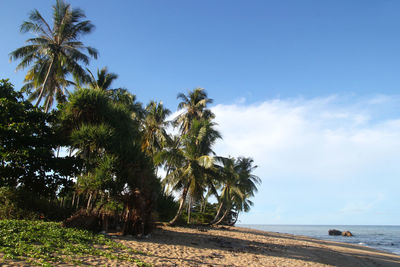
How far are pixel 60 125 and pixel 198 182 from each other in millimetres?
9471

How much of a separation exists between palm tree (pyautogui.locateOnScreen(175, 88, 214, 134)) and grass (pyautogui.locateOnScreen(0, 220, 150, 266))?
19184mm

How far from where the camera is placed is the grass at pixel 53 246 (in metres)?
6.26

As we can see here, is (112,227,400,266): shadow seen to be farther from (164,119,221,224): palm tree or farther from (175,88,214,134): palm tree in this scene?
(175,88,214,134): palm tree

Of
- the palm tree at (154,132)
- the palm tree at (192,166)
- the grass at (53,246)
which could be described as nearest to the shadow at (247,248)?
the grass at (53,246)

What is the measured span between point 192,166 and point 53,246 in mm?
11450

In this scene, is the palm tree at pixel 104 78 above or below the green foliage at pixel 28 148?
above

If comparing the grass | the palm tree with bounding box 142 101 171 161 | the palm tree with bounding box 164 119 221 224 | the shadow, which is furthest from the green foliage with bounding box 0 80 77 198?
the palm tree with bounding box 142 101 171 161

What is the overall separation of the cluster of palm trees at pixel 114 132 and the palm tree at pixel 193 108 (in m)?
0.11

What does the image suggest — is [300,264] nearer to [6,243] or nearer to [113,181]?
[113,181]

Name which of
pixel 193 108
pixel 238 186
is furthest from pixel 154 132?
pixel 238 186

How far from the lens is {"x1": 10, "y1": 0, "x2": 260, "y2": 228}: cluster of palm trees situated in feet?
37.8

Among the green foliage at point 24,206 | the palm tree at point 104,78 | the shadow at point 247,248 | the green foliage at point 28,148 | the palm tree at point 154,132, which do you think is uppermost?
the palm tree at point 104,78

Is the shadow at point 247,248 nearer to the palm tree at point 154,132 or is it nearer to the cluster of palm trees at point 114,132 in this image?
the cluster of palm trees at point 114,132

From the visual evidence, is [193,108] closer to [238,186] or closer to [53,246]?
[238,186]
